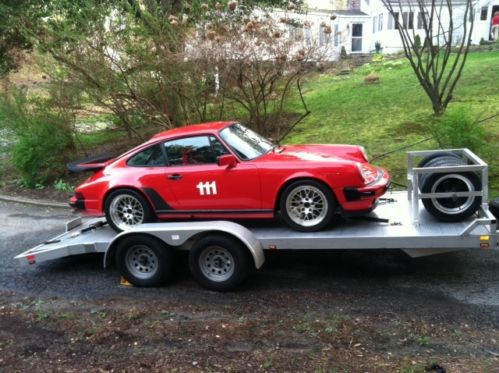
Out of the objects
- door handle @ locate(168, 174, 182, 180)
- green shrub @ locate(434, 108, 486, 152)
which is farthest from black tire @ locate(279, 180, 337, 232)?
green shrub @ locate(434, 108, 486, 152)

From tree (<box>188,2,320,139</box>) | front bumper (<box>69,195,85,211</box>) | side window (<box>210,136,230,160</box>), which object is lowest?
front bumper (<box>69,195,85,211</box>)

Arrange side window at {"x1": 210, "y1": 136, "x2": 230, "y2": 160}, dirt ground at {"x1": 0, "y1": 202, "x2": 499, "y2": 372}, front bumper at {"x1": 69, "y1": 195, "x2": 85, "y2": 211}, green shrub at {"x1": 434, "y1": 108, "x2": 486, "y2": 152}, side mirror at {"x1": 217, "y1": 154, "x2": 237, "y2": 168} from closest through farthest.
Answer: dirt ground at {"x1": 0, "y1": 202, "x2": 499, "y2": 372} → side mirror at {"x1": 217, "y1": 154, "x2": 237, "y2": 168} → side window at {"x1": 210, "y1": 136, "x2": 230, "y2": 160} → front bumper at {"x1": 69, "y1": 195, "x2": 85, "y2": 211} → green shrub at {"x1": 434, "y1": 108, "x2": 486, "y2": 152}

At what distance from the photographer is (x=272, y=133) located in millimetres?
12008

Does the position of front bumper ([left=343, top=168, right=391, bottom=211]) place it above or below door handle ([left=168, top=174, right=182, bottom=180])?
below

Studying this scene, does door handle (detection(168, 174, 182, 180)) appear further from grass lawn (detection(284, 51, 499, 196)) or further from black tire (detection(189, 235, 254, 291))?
grass lawn (detection(284, 51, 499, 196))

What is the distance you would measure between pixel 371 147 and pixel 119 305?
291 inches

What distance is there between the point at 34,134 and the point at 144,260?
6840mm

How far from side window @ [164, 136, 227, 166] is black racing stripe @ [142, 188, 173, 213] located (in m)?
0.41

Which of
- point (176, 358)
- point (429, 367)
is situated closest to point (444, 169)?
point (429, 367)

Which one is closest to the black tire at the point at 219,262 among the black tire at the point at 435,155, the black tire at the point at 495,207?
the black tire at the point at 435,155

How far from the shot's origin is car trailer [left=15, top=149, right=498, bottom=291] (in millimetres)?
5008

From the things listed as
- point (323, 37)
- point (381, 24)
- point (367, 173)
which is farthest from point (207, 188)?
point (381, 24)

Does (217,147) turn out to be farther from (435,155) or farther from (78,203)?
(435,155)

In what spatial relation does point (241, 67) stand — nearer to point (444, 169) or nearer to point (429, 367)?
point (444, 169)
